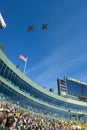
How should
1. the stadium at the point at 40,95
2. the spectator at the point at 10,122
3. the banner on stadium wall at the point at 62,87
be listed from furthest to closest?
the banner on stadium wall at the point at 62,87 < the stadium at the point at 40,95 < the spectator at the point at 10,122

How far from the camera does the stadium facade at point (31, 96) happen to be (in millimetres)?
47769

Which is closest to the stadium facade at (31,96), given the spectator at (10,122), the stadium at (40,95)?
the stadium at (40,95)

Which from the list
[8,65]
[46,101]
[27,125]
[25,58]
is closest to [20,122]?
[27,125]

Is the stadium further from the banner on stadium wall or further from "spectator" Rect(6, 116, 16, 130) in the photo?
"spectator" Rect(6, 116, 16, 130)

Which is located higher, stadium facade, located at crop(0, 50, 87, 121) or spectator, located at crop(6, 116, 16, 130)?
stadium facade, located at crop(0, 50, 87, 121)

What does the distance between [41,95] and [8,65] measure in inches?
990

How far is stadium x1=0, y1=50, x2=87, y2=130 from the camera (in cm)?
4816

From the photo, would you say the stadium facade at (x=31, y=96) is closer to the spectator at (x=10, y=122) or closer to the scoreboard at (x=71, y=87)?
the scoreboard at (x=71, y=87)

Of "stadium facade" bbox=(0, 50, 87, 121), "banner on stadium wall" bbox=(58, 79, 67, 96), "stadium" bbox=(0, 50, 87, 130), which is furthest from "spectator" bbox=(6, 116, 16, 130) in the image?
"banner on stadium wall" bbox=(58, 79, 67, 96)

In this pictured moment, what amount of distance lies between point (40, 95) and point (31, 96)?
6688 millimetres

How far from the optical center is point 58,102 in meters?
79.9

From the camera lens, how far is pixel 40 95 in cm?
7038

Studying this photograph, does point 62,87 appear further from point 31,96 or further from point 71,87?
point 31,96

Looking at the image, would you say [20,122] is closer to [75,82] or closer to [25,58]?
[25,58]
